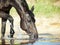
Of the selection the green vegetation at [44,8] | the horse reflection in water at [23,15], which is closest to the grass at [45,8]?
the green vegetation at [44,8]

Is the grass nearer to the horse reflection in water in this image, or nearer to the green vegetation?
the green vegetation

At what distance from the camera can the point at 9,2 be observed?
4.51 m

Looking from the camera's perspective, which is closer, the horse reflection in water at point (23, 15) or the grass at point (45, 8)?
the horse reflection in water at point (23, 15)

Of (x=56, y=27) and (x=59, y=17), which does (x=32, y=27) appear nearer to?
(x=56, y=27)

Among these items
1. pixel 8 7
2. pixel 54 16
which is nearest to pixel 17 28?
pixel 54 16

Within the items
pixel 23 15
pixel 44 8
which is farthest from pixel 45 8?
pixel 23 15

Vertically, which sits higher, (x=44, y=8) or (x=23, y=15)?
(x=44, y=8)

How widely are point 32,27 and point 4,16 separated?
47 centimetres

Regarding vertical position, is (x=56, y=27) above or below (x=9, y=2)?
below

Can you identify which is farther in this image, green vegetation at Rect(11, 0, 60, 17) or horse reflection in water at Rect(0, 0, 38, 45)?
green vegetation at Rect(11, 0, 60, 17)

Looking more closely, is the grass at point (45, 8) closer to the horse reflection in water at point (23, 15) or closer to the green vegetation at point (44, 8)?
the green vegetation at point (44, 8)

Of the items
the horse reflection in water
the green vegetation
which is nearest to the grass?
the green vegetation

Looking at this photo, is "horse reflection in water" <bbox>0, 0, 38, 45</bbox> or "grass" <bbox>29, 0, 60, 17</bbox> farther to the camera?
"grass" <bbox>29, 0, 60, 17</bbox>

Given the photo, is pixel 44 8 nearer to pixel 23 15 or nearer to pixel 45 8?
pixel 45 8
